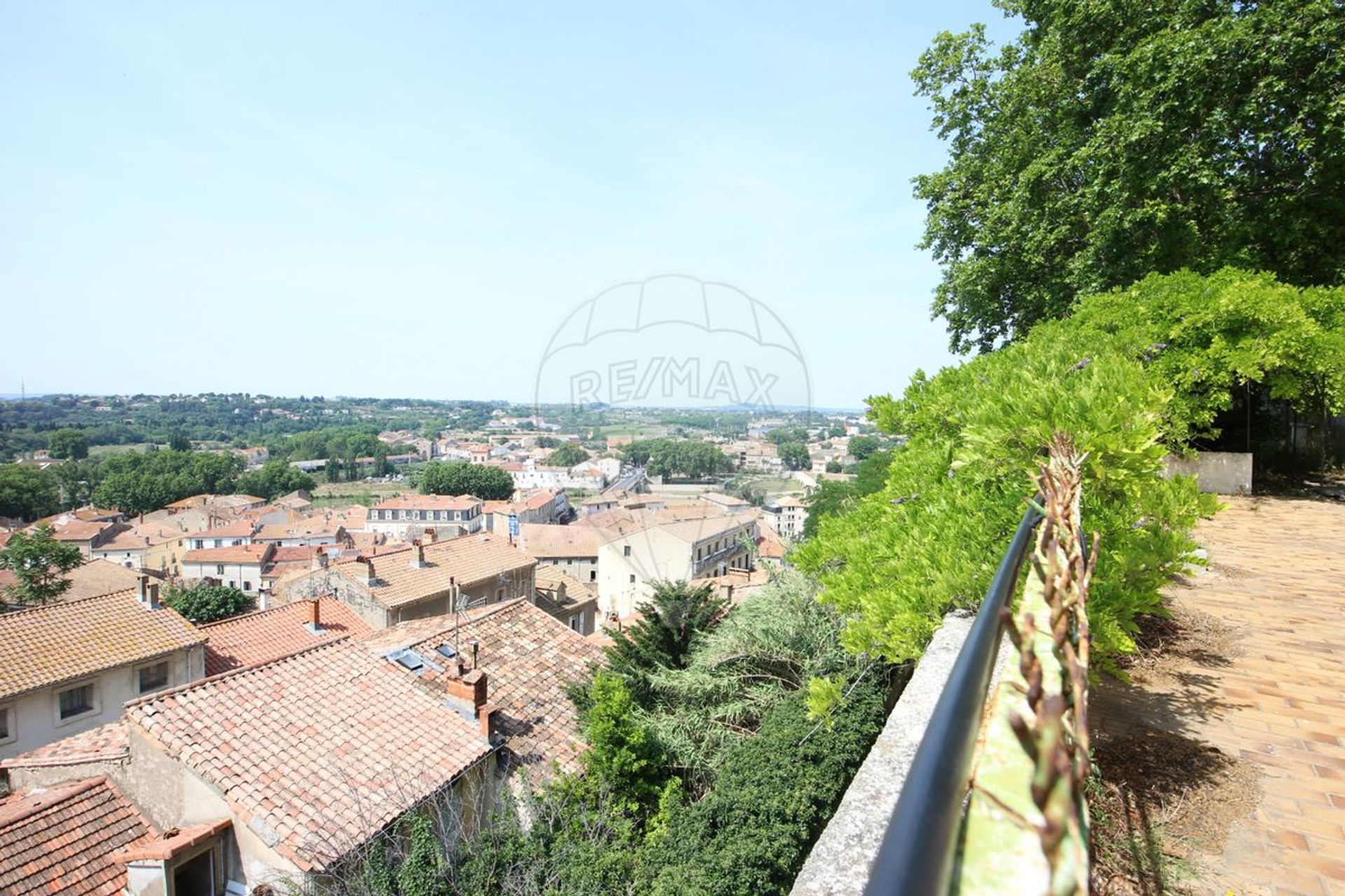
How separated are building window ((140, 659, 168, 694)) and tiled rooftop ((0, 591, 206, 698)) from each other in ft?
1.41

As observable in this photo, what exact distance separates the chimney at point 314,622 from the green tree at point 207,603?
44.0 ft

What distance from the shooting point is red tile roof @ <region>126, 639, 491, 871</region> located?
26.3 feet

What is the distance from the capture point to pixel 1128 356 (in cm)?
738

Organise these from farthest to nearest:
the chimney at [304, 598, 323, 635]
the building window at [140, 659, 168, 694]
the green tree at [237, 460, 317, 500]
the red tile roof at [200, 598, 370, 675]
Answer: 1. the green tree at [237, 460, 317, 500]
2. the chimney at [304, 598, 323, 635]
3. the red tile roof at [200, 598, 370, 675]
4. the building window at [140, 659, 168, 694]

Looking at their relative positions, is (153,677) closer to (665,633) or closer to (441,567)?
(441,567)

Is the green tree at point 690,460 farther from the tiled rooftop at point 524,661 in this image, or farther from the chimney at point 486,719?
the chimney at point 486,719

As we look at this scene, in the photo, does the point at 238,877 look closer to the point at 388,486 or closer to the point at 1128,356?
the point at 1128,356

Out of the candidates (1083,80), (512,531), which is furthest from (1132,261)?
(512,531)

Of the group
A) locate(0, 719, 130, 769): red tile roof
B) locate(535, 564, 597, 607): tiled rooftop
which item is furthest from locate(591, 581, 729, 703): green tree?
locate(535, 564, 597, 607): tiled rooftop

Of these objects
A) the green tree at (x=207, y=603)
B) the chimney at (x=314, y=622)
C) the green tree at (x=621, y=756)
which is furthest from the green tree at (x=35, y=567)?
the green tree at (x=621, y=756)

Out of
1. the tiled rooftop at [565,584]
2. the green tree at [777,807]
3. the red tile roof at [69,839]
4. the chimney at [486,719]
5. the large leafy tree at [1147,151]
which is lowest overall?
the tiled rooftop at [565,584]

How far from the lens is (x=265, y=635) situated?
60.8 feet

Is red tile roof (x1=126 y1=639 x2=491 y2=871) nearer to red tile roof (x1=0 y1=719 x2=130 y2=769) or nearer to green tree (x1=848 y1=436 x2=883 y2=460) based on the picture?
red tile roof (x1=0 y1=719 x2=130 y2=769)

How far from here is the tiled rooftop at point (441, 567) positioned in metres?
22.1
